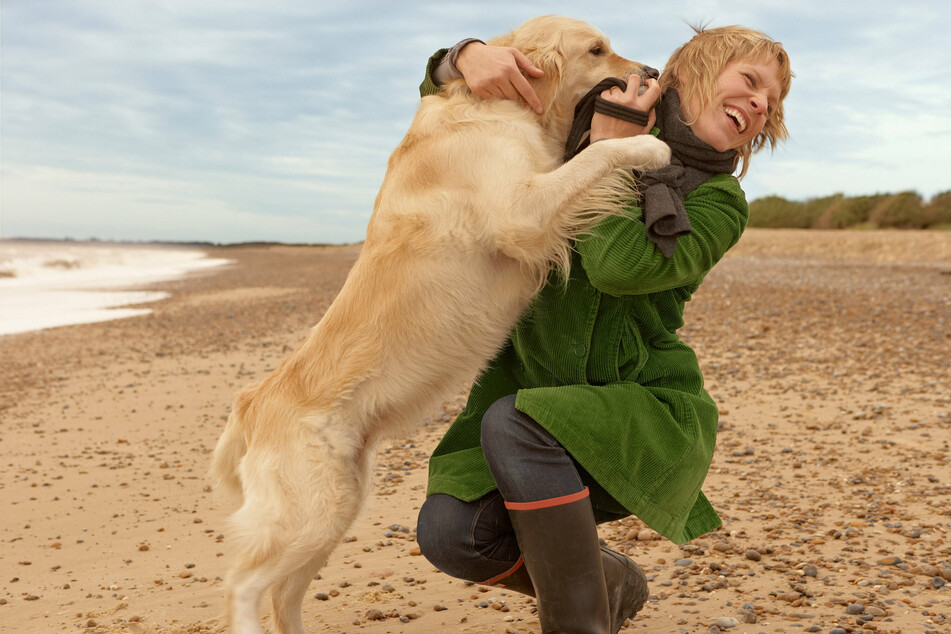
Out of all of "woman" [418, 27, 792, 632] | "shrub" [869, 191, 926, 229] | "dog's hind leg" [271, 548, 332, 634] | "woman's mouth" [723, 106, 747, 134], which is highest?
"shrub" [869, 191, 926, 229]

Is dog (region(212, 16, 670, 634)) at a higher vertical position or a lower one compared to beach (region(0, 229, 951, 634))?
higher

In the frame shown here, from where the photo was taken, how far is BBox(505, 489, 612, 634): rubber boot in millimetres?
2076

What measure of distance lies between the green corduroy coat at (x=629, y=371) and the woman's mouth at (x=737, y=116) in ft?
0.54

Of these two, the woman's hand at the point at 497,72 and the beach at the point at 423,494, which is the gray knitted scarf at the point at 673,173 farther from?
the beach at the point at 423,494

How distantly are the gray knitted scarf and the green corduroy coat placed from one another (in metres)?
0.04

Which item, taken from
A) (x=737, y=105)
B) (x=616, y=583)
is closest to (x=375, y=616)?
(x=616, y=583)

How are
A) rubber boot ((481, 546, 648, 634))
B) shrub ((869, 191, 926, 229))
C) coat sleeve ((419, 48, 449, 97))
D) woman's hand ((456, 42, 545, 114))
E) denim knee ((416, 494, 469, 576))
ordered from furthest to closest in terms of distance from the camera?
1. shrub ((869, 191, 926, 229))
2. coat sleeve ((419, 48, 449, 97))
3. woman's hand ((456, 42, 545, 114))
4. rubber boot ((481, 546, 648, 634))
5. denim knee ((416, 494, 469, 576))

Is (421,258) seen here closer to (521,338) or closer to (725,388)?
(521,338)

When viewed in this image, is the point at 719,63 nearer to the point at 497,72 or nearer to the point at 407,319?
the point at 497,72

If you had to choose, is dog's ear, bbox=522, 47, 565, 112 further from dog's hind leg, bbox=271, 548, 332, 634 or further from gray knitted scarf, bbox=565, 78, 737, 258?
dog's hind leg, bbox=271, 548, 332, 634

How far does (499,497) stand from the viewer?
2.35m

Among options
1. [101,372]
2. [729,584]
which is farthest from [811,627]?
[101,372]

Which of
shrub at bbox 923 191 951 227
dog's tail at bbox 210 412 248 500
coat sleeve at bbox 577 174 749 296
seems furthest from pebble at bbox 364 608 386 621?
shrub at bbox 923 191 951 227

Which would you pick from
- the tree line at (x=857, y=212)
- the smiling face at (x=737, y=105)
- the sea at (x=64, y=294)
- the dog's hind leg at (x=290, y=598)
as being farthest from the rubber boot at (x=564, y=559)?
the tree line at (x=857, y=212)
